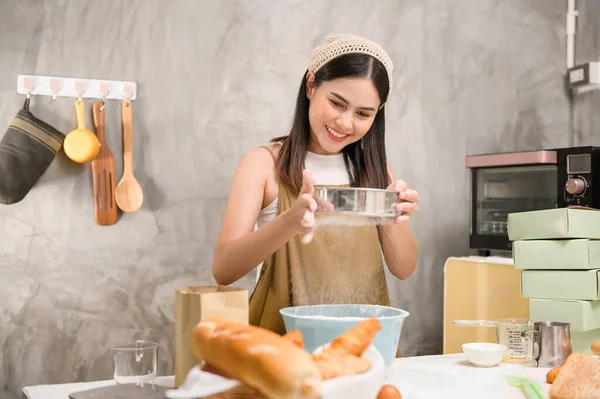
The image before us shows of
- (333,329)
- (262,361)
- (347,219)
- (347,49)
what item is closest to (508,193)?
(347,49)

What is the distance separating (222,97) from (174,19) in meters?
0.33

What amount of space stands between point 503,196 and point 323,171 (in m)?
1.10

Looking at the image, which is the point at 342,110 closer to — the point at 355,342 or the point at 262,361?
the point at 355,342

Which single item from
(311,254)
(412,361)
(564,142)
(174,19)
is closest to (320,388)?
(412,361)

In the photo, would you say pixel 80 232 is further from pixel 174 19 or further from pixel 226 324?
pixel 226 324

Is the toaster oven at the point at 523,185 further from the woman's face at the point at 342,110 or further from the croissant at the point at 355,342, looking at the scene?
the croissant at the point at 355,342

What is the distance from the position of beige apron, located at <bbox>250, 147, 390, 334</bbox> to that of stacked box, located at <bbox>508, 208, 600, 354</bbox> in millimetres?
361

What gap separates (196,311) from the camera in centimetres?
97

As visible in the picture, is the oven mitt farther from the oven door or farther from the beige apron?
the oven door

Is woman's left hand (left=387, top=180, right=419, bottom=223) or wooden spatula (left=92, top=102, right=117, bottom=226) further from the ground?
wooden spatula (left=92, top=102, right=117, bottom=226)

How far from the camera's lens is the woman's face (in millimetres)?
1613

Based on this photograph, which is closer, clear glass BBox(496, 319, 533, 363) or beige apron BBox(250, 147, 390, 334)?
clear glass BBox(496, 319, 533, 363)

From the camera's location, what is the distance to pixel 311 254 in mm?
1695

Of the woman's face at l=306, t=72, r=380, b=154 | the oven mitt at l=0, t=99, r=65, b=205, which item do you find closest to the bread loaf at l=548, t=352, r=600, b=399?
the woman's face at l=306, t=72, r=380, b=154
